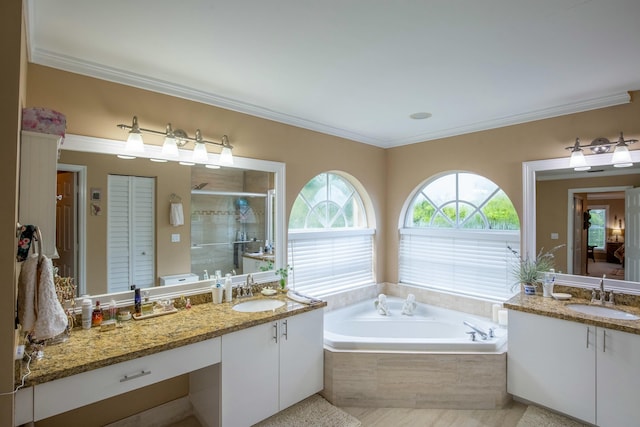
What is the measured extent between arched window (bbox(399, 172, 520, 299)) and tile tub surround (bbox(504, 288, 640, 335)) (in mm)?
612

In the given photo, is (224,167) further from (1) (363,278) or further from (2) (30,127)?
(1) (363,278)

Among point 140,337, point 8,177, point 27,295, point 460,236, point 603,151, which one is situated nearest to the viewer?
point 8,177

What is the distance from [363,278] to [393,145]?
5.72ft

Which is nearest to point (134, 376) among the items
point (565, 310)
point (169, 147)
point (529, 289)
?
point (169, 147)

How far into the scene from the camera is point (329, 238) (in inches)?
149

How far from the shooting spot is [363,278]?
4.12 metres

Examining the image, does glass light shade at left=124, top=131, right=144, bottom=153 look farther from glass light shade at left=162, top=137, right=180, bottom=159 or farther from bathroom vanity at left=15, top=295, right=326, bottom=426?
bathroom vanity at left=15, top=295, right=326, bottom=426

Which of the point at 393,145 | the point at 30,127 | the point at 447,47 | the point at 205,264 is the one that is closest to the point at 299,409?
the point at 205,264

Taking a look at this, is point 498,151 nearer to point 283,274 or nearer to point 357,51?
point 357,51

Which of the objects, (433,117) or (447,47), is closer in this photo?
(447,47)

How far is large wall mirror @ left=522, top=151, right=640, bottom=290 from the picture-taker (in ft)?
8.54

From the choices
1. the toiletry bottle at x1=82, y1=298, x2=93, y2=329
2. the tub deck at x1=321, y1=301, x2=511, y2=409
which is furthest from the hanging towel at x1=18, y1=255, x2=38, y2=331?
the tub deck at x1=321, y1=301, x2=511, y2=409

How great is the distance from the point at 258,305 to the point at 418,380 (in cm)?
144

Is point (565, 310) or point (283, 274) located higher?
point (283, 274)
